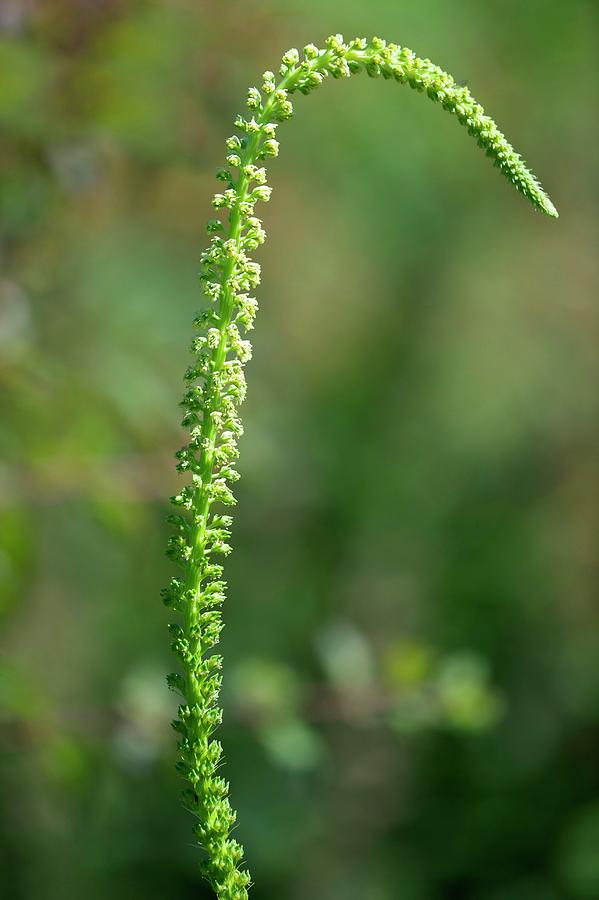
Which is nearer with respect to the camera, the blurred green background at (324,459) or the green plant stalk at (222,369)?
the green plant stalk at (222,369)

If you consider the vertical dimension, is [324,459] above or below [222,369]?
below

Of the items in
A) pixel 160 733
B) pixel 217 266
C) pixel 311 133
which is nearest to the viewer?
pixel 217 266

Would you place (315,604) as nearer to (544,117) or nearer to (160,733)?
(544,117)

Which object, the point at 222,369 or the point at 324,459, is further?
the point at 324,459

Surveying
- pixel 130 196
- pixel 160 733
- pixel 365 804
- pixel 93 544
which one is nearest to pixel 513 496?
pixel 365 804

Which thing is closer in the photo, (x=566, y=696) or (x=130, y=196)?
(x=130, y=196)
